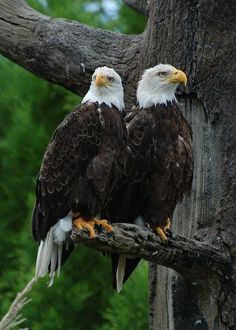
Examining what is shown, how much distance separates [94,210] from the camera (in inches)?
235

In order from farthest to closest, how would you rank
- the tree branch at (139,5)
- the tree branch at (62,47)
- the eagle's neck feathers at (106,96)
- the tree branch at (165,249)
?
the tree branch at (139,5)
the tree branch at (62,47)
the eagle's neck feathers at (106,96)
the tree branch at (165,249)

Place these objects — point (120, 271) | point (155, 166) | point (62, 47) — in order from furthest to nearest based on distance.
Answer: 1. point (62, 47)
2. point (120, 271)
3. point (155, 166)

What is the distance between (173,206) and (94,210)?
45 centimetres

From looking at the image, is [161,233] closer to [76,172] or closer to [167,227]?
[167,227]

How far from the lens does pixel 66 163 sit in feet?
19.4

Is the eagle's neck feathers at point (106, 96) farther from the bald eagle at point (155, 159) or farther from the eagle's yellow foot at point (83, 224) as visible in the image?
the eagle's yellow foot at point (83, 224)

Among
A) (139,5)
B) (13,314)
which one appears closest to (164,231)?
(139,5)

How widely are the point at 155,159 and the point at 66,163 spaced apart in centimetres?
48

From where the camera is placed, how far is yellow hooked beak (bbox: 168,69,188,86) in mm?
5969

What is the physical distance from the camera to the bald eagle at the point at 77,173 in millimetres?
5895

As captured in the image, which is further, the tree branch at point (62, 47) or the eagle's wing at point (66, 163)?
the tree branch at point (62, 47)

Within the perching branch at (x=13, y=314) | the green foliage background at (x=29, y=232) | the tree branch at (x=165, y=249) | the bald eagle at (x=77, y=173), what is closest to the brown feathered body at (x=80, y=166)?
the bald eagle at (x=77, y=173)

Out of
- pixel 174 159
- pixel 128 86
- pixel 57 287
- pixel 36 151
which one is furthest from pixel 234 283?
pixel 36 151

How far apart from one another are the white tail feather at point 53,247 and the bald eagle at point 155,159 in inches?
13.3
